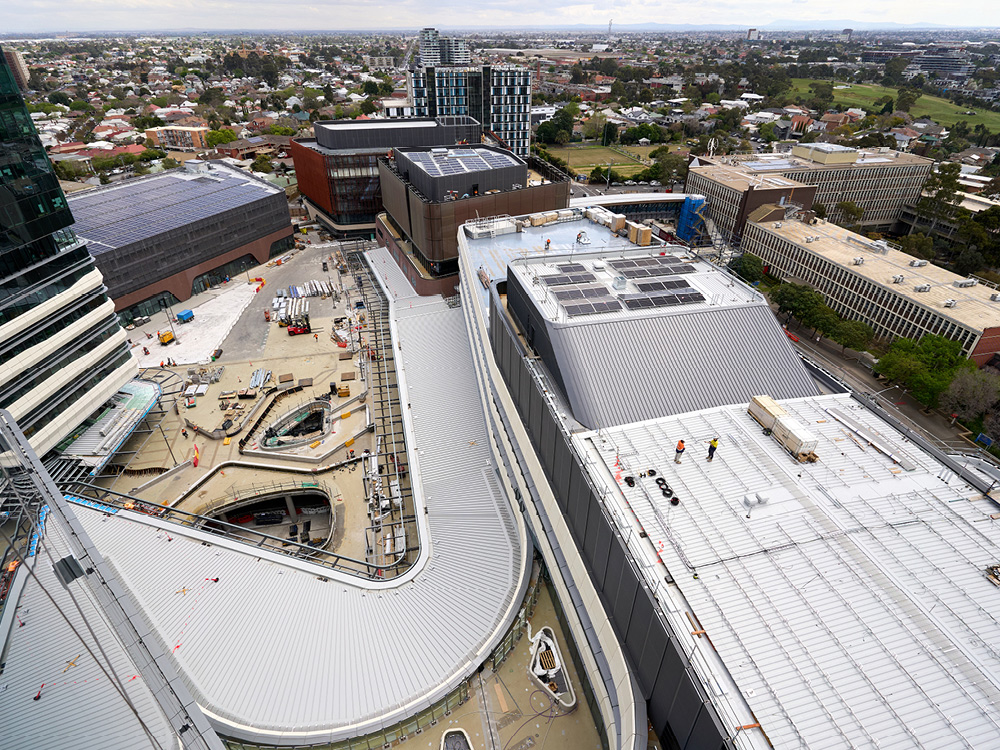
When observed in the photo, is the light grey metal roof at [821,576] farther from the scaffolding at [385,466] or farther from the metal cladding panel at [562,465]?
the scaffolding at [385,466]

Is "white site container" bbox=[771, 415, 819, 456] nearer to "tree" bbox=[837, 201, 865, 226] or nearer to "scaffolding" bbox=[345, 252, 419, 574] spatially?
"scaffolding" bbox=[345, 252, 419, 574]

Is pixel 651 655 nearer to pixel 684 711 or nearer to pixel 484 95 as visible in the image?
pixel 684 711

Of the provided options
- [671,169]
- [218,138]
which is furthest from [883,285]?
[218,138]

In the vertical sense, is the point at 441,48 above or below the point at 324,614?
above

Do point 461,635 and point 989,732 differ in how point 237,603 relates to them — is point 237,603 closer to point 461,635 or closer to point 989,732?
point 461,635

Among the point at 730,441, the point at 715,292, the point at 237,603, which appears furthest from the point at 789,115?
the point at 237,603

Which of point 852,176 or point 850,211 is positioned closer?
point 850,211
